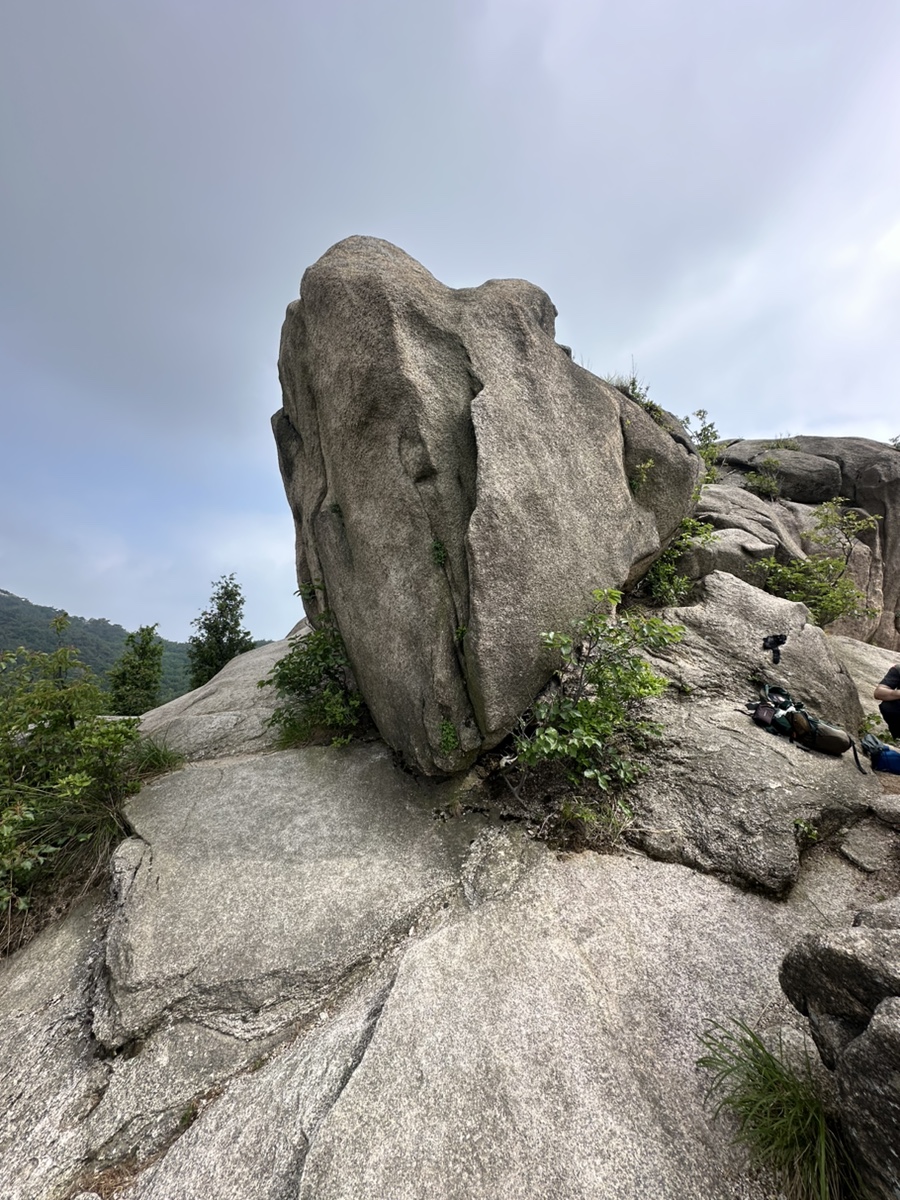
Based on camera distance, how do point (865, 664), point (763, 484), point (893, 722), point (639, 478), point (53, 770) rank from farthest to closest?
point (763, 484), point (865, 664), point (639, 478), point (893, 722), point (53, 770)

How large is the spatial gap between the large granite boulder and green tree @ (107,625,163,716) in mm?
20210

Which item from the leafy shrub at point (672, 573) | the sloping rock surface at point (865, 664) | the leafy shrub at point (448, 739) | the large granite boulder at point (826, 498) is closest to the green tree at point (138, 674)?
the leafy shrub at point (448, 739)

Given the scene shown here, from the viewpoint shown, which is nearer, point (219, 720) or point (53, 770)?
point (53, 770)

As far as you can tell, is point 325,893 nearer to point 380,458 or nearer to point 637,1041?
point 637,1041

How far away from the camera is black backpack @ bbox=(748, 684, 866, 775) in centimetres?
605

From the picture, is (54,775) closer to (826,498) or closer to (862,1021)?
(862,1021)

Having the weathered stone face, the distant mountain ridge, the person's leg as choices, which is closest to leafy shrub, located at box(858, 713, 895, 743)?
the person's leg

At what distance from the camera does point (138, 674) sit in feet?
60.8

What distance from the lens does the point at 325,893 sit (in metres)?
4.89

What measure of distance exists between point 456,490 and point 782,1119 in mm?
6241

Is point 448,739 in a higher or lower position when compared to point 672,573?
lower

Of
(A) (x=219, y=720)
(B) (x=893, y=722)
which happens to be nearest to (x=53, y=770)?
(A) (x=219, y=720)

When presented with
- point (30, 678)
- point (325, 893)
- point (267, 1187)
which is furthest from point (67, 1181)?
point (30, 678)

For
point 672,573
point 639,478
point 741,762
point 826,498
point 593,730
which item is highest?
point 826,498
